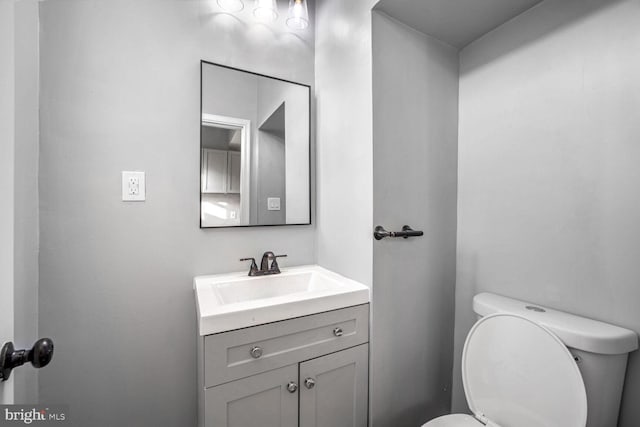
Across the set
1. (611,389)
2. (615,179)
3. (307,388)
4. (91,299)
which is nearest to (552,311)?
(611,389)

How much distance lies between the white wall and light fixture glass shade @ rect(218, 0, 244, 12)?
0.44 meters

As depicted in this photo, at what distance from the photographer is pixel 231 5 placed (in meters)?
1.28

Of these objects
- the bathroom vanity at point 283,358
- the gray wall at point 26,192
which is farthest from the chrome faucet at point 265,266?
the gray wall at point 26,192

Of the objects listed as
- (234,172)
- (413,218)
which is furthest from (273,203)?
(413,218)

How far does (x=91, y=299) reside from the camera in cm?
105

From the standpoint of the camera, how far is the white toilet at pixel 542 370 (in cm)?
77

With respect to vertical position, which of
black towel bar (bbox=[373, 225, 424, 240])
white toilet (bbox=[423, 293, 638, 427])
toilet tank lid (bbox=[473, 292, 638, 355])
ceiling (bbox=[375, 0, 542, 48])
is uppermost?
ceiling (bbox=[375, 0, 542, 48])

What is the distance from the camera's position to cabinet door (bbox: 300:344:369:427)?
958 millimetres

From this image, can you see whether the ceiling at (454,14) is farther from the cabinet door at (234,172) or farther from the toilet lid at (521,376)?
the toilet lid at (521,376)

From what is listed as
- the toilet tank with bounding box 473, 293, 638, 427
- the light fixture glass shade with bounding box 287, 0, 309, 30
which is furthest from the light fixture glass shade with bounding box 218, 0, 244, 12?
the toilet tank with bounding box 473, 293, 638, 427

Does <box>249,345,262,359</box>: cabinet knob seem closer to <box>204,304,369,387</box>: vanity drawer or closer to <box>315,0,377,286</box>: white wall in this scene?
<box>204,304,369,387</box>: vanity drawer

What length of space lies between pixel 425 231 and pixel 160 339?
1348 mm

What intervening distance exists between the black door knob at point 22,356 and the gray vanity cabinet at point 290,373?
379 mm

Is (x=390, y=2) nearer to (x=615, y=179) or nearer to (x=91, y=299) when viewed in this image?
(x=615, y=179)
